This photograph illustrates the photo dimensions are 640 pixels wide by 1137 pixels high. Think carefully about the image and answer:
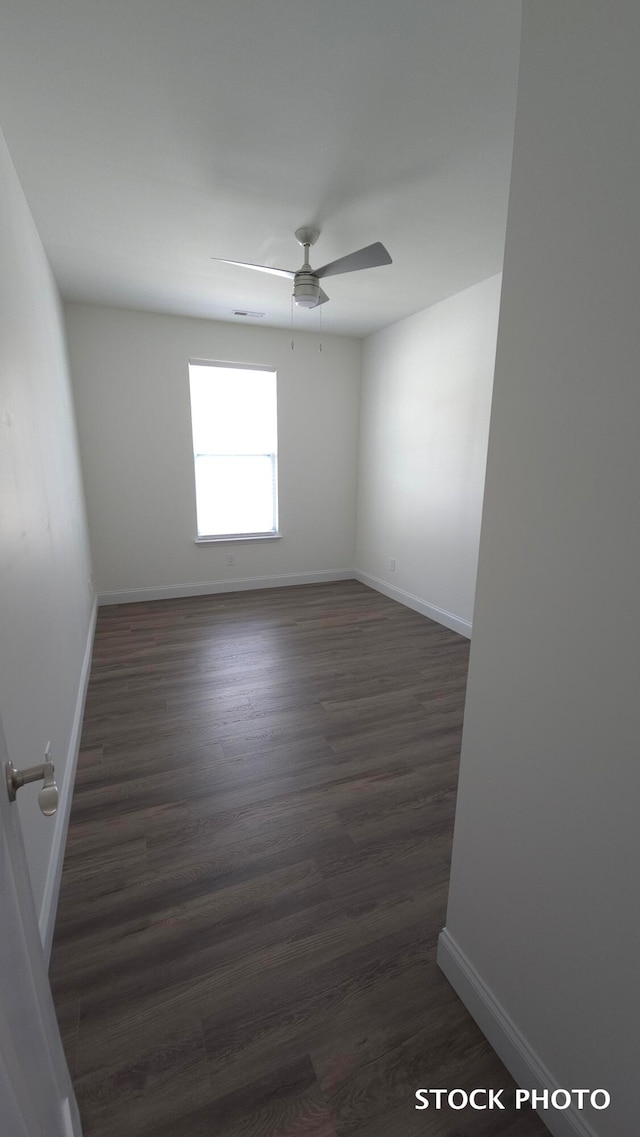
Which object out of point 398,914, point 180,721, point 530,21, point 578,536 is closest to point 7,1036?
point 578,536

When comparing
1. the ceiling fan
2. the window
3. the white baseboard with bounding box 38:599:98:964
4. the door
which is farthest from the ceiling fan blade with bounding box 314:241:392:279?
the white baseboard with bounding box 38:599:98:964

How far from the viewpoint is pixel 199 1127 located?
1022 millimetres

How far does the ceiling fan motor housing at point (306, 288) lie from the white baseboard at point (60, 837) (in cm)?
265

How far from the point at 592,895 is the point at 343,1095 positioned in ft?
2.73

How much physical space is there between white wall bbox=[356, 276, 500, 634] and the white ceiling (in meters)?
0.69

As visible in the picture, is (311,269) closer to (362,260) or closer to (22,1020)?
(362,260)

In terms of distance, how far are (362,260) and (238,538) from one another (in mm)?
3096

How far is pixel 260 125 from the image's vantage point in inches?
67.8

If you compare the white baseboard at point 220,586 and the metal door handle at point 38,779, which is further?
the white baseboard at point 220,586

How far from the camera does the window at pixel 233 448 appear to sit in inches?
177

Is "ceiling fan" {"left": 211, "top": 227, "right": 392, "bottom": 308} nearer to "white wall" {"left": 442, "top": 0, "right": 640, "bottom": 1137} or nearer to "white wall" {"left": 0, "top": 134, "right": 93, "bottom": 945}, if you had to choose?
"white wall" {"left": 0, "top": 134, "right": 93, "bottom": 945}

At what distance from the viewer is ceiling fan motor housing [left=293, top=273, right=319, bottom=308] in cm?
254

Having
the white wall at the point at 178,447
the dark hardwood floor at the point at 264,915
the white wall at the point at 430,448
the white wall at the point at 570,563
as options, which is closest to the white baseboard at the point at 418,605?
the white wall at the point at 430,448

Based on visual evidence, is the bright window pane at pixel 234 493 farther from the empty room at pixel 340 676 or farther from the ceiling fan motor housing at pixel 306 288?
the ceiling fan motor housing at pixel 306 288
